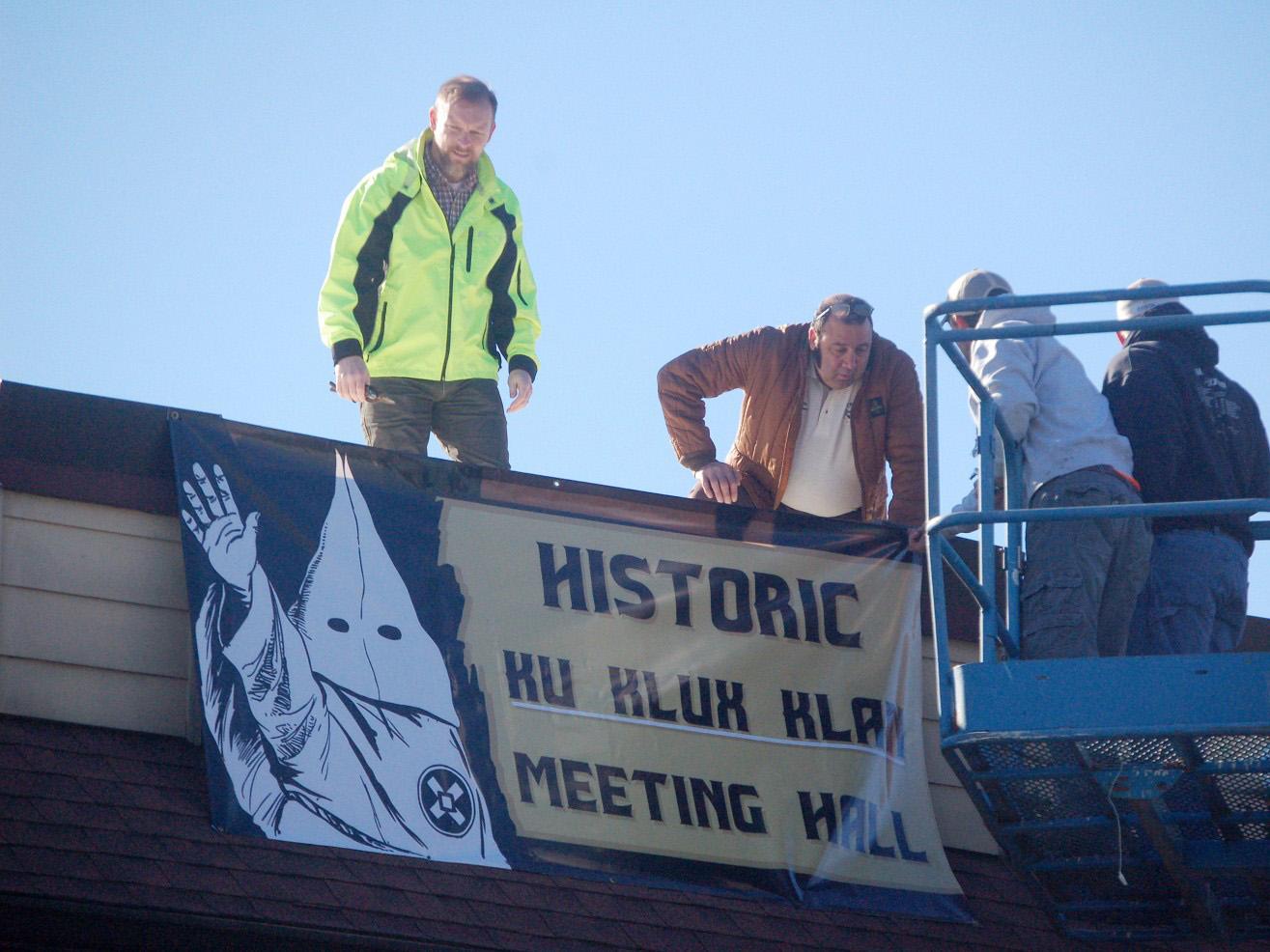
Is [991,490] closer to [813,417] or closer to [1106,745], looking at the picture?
[1106,745]

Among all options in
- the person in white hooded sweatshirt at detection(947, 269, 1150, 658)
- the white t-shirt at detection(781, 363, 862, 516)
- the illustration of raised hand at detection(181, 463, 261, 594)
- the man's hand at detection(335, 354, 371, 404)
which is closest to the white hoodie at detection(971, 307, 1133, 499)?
the person in white hooded sweatshirt at detection(947, 269, 1150, 658)

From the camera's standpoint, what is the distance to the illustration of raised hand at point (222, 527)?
228 inches

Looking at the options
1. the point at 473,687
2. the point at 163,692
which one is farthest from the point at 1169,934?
the point at 163,692

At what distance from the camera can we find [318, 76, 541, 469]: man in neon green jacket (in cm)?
680

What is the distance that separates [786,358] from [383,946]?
2.80 metres

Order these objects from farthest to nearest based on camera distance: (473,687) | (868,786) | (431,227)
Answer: (431,227) < (868,786) < (473,687)

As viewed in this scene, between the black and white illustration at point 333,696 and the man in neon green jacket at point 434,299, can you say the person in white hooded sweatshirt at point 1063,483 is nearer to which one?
the man in neon green jacket at point 434,299

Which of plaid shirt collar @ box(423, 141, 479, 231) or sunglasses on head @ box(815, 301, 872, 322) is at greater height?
plaid shirt collar @ box(423, 141, 479, 231)

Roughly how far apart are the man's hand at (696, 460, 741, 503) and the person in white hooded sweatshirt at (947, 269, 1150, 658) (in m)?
0.99

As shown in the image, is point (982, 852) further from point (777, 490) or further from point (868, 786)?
point (777, 490)

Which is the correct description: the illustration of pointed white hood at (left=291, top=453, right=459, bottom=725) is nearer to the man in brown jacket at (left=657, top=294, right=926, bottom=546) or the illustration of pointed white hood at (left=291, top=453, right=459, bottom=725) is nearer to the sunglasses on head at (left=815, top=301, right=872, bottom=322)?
the man in brown jacket at (left=657, top=294, right=926, bottom=546)

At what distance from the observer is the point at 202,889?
524 cm

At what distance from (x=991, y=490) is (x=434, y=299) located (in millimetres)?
2242

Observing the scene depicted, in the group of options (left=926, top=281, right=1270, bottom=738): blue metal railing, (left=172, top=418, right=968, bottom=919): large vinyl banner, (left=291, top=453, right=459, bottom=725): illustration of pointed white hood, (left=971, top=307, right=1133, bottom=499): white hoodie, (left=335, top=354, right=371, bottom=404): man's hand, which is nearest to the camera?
(left=926, top=281, right=1270, bottom=738): blue metal railing
